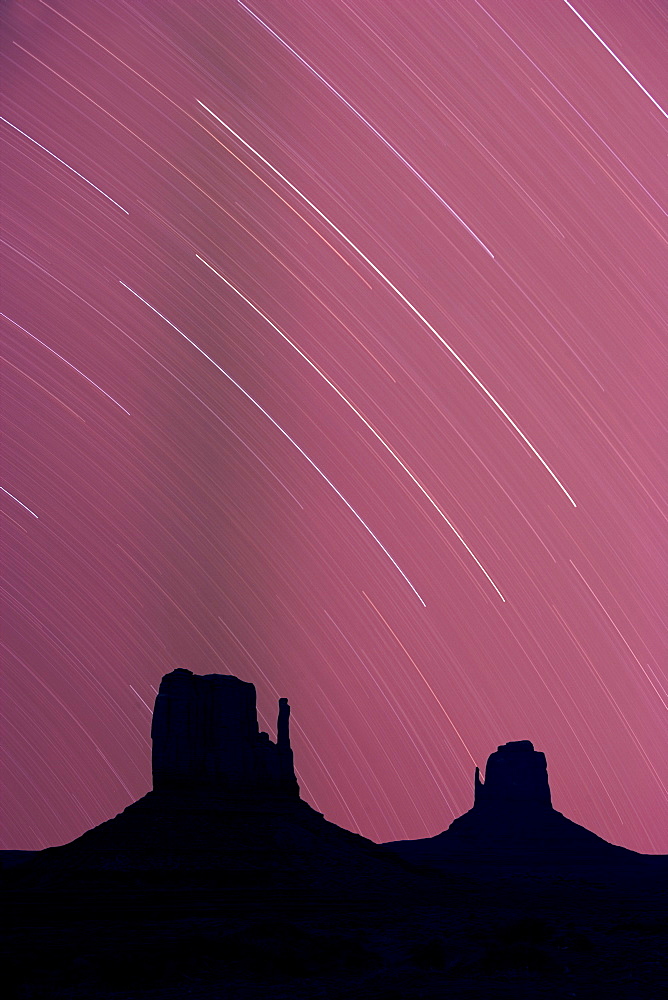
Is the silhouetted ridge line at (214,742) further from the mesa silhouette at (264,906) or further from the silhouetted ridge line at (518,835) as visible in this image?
the silhouetted ridge line at (518,835)

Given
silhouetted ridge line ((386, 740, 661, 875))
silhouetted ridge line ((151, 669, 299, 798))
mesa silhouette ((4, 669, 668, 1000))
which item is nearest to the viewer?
mesa silhouette ((4, 669, 668, 1000))

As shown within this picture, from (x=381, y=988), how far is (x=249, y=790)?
5215cm

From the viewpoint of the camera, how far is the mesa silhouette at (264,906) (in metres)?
50.0

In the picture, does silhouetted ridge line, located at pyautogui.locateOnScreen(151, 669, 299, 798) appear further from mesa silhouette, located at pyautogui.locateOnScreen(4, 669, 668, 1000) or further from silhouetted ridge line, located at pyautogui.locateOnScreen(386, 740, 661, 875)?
silhouetted ridge line, located at pyautogui.locateOnScreen(386, 740, 661, 875)

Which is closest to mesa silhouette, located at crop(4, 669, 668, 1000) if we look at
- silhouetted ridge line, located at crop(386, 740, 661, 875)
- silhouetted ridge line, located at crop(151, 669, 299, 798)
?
silhouetted ridge line, located at crop(151, 669, 299, 798)

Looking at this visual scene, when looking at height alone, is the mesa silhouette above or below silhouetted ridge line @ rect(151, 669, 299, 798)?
below

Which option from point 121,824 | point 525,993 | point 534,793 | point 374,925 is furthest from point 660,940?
point 534,793

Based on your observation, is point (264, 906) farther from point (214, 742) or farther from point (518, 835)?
point (518, 835)

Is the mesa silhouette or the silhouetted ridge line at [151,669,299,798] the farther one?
the silhouetted ridge line at [151,669,299,798]

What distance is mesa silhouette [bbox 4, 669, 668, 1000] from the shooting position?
4997 centimetres

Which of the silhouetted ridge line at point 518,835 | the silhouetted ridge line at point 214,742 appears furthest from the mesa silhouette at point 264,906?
the silhouetted ridge line at point 518,835

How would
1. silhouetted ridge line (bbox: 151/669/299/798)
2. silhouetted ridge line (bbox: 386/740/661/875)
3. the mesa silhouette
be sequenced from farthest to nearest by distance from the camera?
silhouetted ridge line (bbox: 386/740/661/875), silhouetted ridge line (bbox: 151/669/299/798), the mesa silhouette

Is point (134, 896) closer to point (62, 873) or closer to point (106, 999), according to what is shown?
point (62, 873)

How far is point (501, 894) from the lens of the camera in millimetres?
93562
